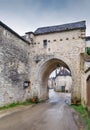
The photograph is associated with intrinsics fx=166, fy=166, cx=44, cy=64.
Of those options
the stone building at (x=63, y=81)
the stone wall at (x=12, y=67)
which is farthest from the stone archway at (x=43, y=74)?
the stone building at (x=63, y=81)

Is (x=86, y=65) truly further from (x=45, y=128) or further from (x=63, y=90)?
(x=63, y=90)

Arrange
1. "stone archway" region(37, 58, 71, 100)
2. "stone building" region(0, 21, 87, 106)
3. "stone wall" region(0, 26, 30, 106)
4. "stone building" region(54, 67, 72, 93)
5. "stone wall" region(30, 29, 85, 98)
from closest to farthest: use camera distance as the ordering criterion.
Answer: "stone wall" region(0, 26, 30, 106) → "stone building" region(0, 21, 87, 106) → "stone wall" region(30, 29, 85, 98) → "stone archway" region(37, 58, 71, 100) → "stone building" region(54, 67, 72, 93)

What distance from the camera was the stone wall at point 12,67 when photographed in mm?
11867

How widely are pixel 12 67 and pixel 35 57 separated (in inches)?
161

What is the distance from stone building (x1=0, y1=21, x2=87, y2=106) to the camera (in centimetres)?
1241

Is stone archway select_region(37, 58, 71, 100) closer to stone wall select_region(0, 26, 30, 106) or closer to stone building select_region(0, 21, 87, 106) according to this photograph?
stone building select_region(0, 21, 87, 106)

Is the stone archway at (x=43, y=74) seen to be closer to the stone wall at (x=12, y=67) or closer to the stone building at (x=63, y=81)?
the stone wall at (x=12, y=67)

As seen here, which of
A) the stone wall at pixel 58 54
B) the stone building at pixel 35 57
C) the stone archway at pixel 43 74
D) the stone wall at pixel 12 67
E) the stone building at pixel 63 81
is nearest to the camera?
the stone wall at pixel 12 67

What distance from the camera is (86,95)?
11.1 m

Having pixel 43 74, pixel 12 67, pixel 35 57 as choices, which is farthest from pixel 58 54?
pixel 12 67

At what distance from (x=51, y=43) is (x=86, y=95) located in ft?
23.4

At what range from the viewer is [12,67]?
13156 mm

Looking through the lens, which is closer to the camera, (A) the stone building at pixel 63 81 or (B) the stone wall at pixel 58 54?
(B) the stone wall at pixel 58 54

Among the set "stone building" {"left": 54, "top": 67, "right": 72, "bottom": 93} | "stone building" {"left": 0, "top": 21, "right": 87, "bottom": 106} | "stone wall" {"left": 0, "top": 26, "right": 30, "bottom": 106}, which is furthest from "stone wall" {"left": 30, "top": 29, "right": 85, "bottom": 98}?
"stone building" {"left": 54, "top": 67, "right": 72, "bottom": 93}
